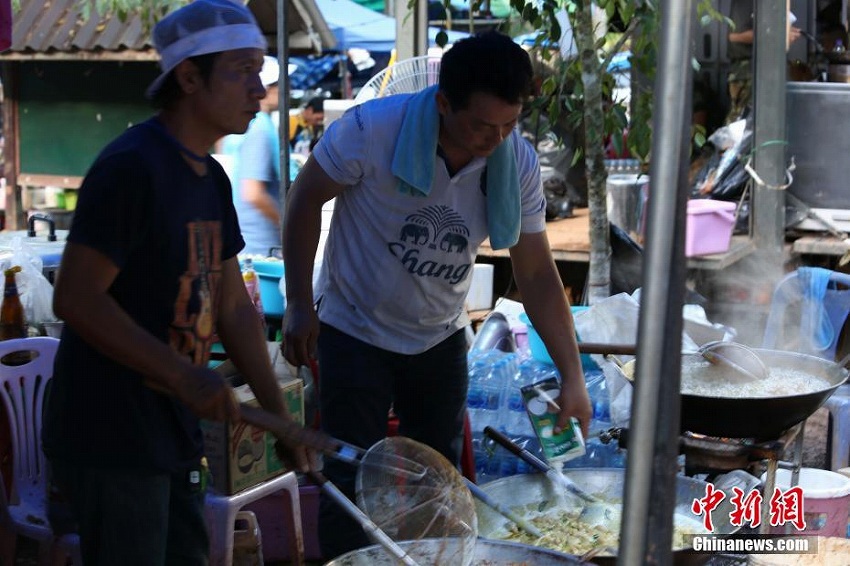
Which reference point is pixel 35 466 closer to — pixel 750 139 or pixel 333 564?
pixel 333 564

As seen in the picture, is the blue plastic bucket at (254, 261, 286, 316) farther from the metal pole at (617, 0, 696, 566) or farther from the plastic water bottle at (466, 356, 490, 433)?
the metal pole at (617, 0, 696, 566)

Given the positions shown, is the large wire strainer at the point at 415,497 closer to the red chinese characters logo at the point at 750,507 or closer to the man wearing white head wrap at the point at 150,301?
the man wearing white head wrap at the point at 150,301

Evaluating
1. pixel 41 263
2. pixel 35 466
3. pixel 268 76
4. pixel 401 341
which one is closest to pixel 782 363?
pixel 401 341

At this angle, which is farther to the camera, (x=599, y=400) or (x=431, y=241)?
(x=599, y=400)

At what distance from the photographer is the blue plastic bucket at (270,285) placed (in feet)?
17.1

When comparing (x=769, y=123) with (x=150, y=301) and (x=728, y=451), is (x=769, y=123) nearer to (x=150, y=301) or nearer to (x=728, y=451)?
(x=728, y=451)

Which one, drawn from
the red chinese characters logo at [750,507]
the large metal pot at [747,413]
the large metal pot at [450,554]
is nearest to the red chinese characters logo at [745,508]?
the red chinese characters logo at [750,507]

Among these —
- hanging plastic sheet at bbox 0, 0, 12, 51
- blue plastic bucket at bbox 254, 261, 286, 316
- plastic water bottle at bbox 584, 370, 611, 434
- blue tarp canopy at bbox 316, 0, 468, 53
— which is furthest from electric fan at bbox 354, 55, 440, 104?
blue tarp canopy at bbox 316, 0, 468, 53

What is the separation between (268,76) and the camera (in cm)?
578

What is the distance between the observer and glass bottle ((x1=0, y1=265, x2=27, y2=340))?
3799 millimetres

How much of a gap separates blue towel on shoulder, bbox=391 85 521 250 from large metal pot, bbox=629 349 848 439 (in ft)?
2.59

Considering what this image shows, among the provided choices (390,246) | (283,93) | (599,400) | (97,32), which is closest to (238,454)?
(390,246)

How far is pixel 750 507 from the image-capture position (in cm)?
312

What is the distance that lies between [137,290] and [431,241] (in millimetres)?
942
